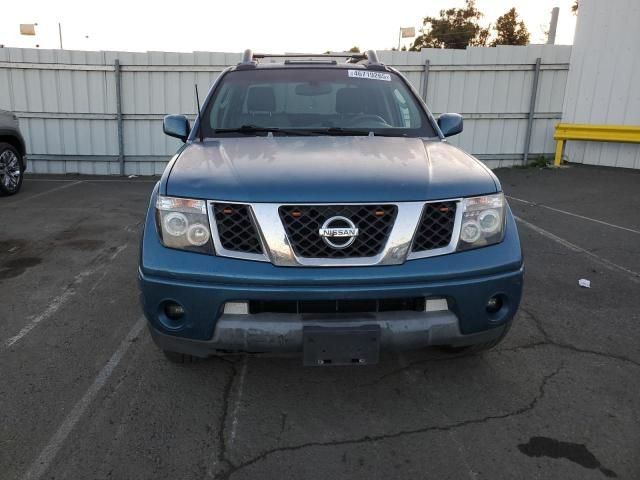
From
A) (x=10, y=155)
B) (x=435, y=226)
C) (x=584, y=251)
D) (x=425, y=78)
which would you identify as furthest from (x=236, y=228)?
(x=425, y=78)

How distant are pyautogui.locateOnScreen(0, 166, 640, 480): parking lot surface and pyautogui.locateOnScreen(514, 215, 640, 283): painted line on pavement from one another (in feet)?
0.96

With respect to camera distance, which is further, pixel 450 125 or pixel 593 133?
pixel 593 133

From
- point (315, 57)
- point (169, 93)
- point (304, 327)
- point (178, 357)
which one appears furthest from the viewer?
point (169, 93)

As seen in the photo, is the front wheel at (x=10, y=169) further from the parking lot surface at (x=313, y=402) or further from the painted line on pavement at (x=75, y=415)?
the painted line on pavement at (x=75, y=415)

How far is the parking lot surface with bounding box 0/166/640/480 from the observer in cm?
225

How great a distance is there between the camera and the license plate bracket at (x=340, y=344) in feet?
7.34

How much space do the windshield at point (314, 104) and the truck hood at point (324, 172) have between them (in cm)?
40

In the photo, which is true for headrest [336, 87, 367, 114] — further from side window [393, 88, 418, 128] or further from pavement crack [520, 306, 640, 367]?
pavement crack [520, 306, 640, 367]

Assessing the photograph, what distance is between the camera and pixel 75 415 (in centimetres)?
257

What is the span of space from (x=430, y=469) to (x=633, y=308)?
2.56 m

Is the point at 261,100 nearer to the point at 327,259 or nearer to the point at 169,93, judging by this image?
the point at 327,259

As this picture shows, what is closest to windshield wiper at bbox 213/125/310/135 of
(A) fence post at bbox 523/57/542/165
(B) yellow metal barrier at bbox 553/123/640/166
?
(B) yellow metal barrier at bbox 553/123/640/166

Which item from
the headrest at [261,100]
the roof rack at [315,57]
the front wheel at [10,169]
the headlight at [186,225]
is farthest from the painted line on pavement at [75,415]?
the front wheel at [10,169]

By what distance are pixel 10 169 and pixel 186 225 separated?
7.33 m
